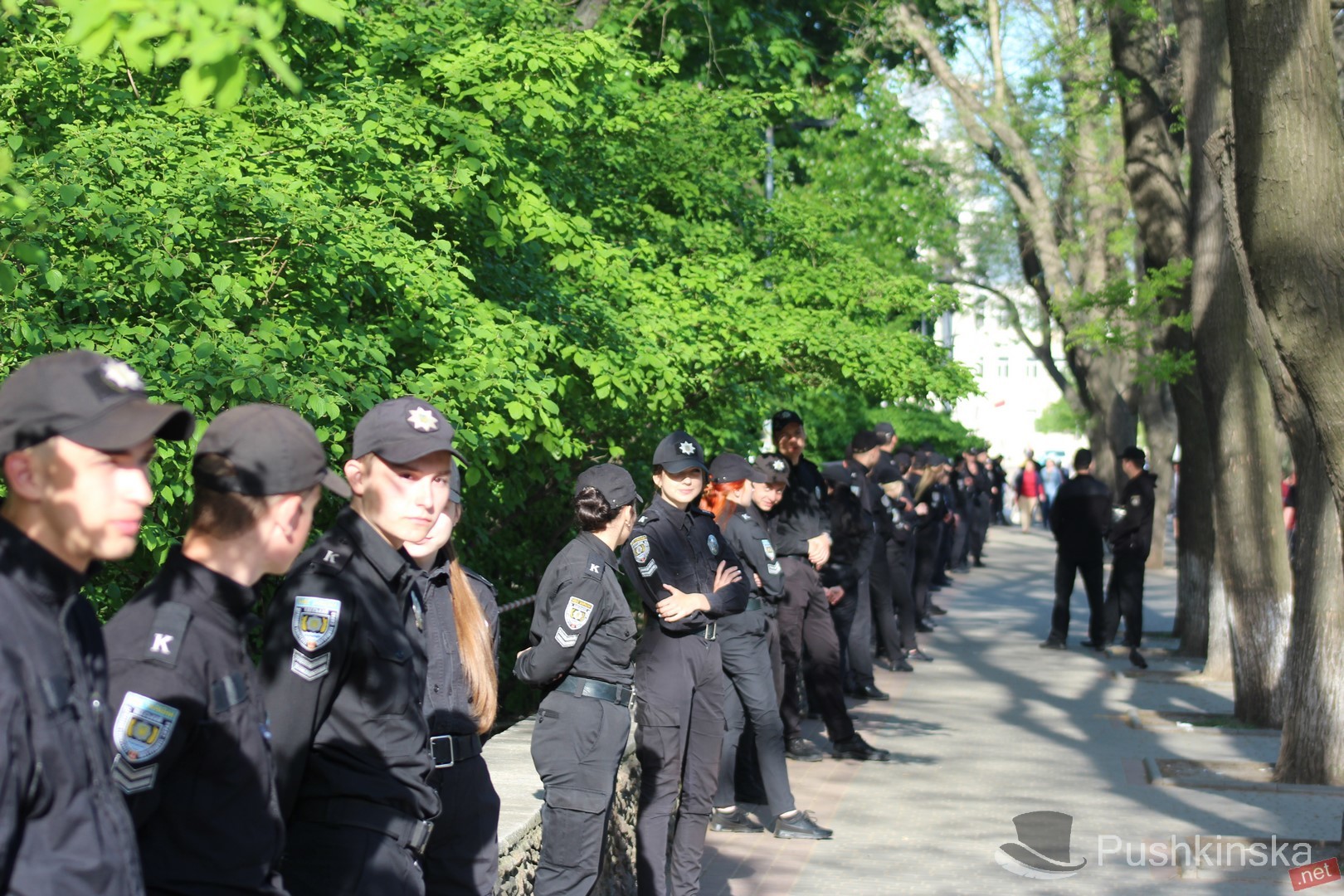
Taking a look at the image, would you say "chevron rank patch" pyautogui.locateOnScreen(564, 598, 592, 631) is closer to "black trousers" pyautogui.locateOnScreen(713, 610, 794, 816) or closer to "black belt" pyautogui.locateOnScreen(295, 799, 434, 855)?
"black belt" pyautogui.locateOnScreen(295, 799, 434, 855)

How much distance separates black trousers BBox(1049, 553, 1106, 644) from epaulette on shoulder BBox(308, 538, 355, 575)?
13660 millimetres

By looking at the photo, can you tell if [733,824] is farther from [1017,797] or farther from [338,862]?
[338,862]

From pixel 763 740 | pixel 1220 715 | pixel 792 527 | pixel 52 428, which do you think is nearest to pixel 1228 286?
pixel 1220 715

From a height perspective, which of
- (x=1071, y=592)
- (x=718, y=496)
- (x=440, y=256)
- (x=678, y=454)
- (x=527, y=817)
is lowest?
(x=1071, y=592)

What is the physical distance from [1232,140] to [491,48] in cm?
419

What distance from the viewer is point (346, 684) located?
3.36 metres

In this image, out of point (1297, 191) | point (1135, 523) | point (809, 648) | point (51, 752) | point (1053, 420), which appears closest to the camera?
point (51, 752)

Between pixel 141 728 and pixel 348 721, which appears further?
pixel 348 721

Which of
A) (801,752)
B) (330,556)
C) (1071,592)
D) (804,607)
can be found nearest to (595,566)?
(330,556)

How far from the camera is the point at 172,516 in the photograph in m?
5.27

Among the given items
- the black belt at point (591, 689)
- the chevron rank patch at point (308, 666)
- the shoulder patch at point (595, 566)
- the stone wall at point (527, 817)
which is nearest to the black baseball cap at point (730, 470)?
→ the stone wall at point (527, 817)

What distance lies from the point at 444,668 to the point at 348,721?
827 mm

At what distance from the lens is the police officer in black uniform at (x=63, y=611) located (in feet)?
7.26

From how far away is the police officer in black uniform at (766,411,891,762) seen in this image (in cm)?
995
